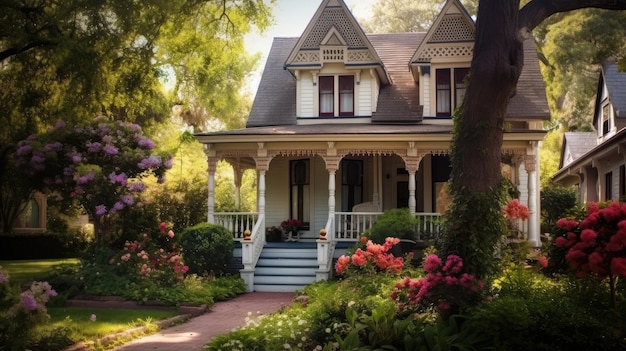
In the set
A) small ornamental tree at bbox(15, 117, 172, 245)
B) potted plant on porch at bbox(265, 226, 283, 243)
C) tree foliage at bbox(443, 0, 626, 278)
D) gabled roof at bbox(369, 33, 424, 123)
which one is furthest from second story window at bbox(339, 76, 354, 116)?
tree foliage at bbox(443, 0, 626, 278)

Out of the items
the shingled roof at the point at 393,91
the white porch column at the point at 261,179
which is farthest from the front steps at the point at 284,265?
the shingled roof at the point at 393,91

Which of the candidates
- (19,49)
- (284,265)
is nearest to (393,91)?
(284,265)

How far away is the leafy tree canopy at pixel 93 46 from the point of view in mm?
15289

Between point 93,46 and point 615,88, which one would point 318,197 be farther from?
point 615,88

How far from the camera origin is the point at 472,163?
1050cm

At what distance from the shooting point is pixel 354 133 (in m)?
19.6

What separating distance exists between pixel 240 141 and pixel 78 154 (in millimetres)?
4825

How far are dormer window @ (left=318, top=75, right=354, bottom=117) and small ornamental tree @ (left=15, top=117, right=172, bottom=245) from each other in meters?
6.60

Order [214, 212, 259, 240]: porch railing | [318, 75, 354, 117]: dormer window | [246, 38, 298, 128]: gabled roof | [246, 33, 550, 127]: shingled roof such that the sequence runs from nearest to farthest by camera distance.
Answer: [214, 212, 259, 240]: porch railing
[246, 33, 550, 127]: shingled roof
[318, 75, 354, 117]: dormer window
[246, 38, 298, 128]: gabled roof

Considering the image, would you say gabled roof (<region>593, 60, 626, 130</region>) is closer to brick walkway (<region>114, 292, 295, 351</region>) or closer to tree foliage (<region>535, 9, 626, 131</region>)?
tree foliage (<region>535, 9, 626, 131</region>)

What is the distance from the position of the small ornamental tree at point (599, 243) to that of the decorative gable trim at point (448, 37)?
514 inches

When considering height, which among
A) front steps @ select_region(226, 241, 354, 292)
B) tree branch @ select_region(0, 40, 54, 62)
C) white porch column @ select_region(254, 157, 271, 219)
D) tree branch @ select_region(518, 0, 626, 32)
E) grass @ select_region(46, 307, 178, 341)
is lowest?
grass @ select_region(46, 307, 178, 341)

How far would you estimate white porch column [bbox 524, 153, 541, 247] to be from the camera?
63.9 feet

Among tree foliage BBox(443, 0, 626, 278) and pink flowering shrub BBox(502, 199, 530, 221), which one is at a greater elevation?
tree foliage BBox(443, 0, 626, 278)
